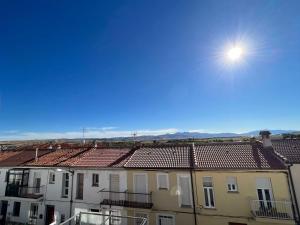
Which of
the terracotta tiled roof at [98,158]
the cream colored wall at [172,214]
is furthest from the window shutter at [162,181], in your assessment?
the terracotta tiled roof at [98,158]

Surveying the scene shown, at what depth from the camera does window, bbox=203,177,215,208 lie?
1547 cm

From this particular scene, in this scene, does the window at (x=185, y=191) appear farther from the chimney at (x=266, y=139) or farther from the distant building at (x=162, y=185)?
the chimney at (x=266, y=139)

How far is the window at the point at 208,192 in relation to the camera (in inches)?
609

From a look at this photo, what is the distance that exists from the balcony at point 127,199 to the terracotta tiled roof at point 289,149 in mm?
10548

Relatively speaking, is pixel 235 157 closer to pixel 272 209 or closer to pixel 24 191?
pixel 272 209

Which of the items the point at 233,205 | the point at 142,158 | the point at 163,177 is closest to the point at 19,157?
the point at 142,158

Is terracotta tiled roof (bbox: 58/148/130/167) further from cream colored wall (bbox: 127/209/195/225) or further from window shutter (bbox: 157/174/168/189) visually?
cream colored wall (bbox: 127/209/195/225)

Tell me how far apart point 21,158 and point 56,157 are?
504 cm

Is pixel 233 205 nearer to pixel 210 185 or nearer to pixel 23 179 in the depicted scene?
pixel 210 185

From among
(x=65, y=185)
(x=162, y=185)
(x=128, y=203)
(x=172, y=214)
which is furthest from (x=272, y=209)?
(x=65, y=185)

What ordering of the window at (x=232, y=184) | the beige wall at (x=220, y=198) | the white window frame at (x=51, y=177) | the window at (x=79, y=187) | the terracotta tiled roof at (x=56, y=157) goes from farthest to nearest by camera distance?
the terracotta tiled roof at (x=56, y=157) < the white window frame at (x=51, y=177) < the window at (x=79, y=187) < the window at (x=232, y=184) < the beige wall at (x=220, y=198)

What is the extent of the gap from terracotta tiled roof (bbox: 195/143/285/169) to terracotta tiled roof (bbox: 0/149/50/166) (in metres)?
18.6

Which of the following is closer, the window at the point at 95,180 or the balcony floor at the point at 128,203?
the balcony floor at the point at 128,203

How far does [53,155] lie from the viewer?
24.2m
